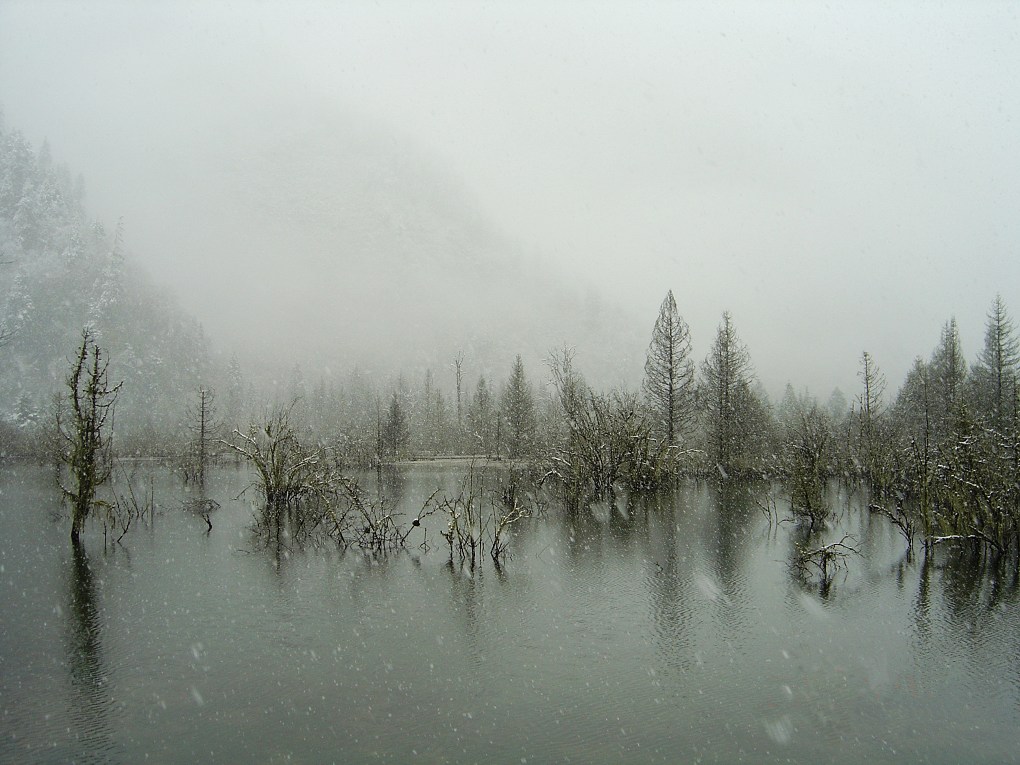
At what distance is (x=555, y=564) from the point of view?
1581cm

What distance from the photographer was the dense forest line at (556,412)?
66.7 feet

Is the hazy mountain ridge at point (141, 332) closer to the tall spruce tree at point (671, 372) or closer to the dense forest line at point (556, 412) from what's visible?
the dense forest line at point (556, 412)

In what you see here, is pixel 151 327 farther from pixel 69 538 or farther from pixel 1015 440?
pixel 1015 440

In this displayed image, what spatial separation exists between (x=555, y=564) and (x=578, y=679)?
264 inches

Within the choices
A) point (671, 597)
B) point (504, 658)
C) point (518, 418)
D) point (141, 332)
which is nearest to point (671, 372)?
point (518, 418)

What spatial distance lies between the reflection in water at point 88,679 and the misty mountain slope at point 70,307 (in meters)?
104

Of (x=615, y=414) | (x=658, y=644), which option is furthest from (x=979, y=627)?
(x=615, y=414)

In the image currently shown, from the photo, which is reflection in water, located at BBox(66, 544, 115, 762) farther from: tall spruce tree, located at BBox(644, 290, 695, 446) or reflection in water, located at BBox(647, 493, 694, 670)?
tall spruce tree, located at BBox(644, 290, 695, 446)

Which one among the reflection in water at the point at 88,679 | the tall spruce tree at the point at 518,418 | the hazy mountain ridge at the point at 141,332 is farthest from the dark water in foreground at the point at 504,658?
the hazy mountain ridge at the point at 141,332

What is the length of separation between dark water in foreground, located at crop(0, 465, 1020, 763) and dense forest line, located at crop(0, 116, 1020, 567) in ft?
13.5

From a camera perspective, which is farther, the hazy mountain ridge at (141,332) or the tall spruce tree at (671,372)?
the hazy mountain ridge at (141,332)

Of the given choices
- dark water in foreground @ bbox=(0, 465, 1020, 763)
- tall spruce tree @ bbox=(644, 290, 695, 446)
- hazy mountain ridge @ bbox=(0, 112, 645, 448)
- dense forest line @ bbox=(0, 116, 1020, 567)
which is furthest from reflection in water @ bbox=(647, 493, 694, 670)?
hazy mountain ridge @ bbox=(0, 112, 645, 448)

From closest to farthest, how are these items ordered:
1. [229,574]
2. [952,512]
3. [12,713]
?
[12,713], [229,574], [952,512]

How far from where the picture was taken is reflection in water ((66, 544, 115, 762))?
7.41 meters
